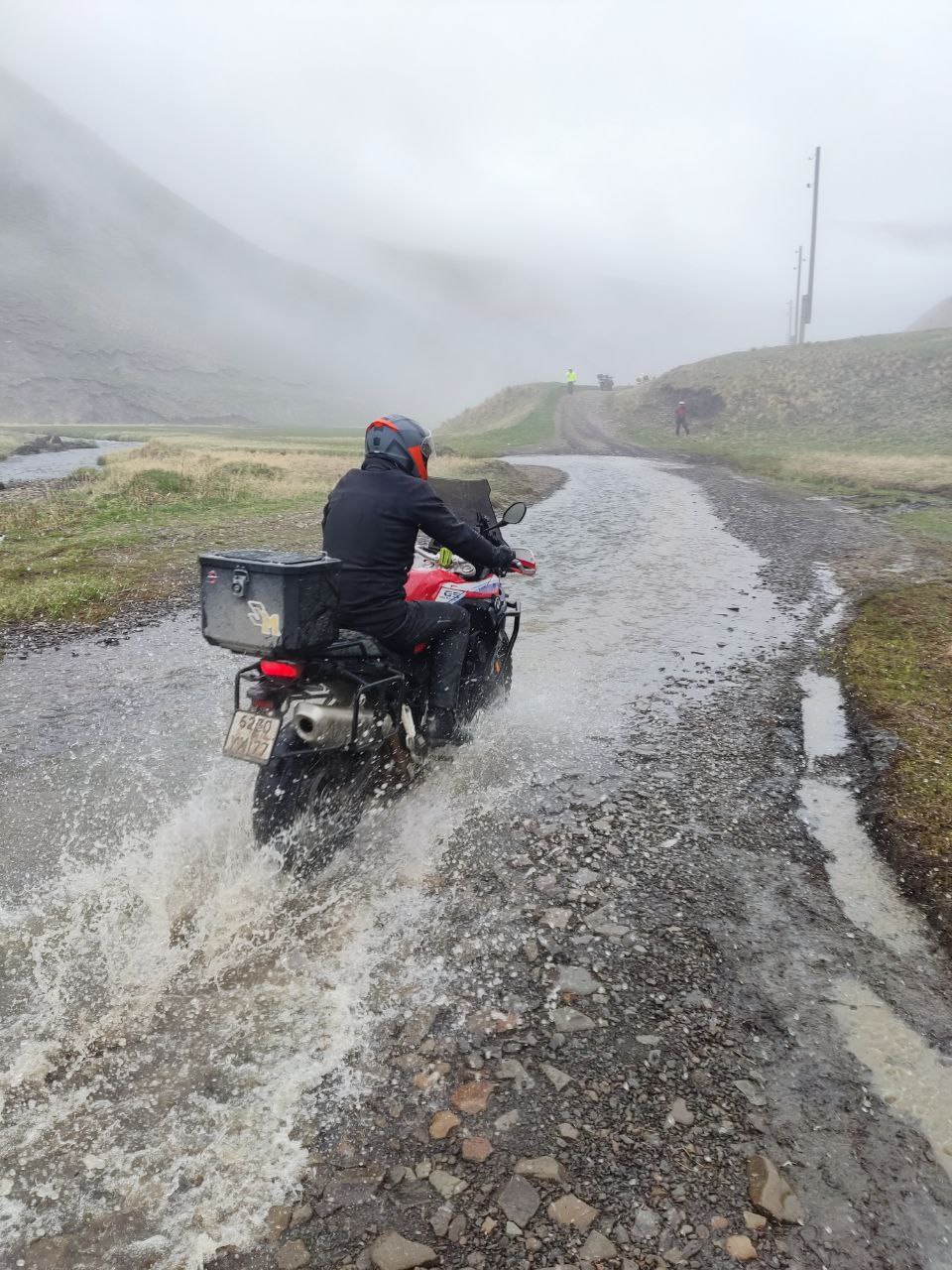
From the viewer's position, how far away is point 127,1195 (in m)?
2.96

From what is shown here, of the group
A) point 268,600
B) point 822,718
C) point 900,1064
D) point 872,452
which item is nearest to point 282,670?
point 268,600

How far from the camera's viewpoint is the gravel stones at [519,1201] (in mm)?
2916

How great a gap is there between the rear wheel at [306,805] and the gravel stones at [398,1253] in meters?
2.42

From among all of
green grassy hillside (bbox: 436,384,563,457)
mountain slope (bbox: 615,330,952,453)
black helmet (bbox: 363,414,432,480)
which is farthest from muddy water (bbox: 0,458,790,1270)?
mountain slope (bbox: 615,330,952,453)

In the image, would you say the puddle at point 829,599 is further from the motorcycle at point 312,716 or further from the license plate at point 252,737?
the license plate at point 252,737

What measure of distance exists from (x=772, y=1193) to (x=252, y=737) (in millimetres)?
3168

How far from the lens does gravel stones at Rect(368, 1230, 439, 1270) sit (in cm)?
276

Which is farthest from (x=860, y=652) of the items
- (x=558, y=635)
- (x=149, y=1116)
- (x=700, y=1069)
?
(x=149, y=1116)

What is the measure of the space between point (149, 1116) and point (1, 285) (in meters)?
192

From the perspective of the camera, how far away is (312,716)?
4.82 m

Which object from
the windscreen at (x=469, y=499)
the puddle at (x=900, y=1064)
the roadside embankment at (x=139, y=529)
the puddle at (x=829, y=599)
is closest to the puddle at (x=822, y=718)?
the puddle at (x=829, y=599)

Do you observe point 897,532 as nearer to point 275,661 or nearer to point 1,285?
point 275,661

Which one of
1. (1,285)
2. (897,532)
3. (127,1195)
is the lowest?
(127,1195)

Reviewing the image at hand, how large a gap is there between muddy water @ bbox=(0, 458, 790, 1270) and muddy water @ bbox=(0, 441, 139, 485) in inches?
962
